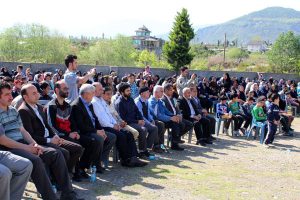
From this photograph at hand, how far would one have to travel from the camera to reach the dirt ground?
19.4ft

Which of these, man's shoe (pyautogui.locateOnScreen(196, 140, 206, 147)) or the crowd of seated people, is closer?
the crowd of seated people

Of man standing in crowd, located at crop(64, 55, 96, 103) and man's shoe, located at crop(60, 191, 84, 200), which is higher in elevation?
man standing in crowd, located at crop(64, 55, 96, 103)

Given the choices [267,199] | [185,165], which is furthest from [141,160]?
[267,199]

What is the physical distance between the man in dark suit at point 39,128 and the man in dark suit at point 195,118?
4.49m

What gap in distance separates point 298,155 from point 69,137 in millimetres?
5645

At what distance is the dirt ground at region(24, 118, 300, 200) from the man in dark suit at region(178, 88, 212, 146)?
0.52 meters

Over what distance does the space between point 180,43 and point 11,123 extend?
3572 cm

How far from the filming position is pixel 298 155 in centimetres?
941

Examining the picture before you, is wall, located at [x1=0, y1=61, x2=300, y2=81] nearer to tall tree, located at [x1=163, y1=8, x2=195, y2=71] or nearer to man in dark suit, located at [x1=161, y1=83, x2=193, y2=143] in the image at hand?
tall tree, located at [x1=163, y1=8, x2=195, y2=71]

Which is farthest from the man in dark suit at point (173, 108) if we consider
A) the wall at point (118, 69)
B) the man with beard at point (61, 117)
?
the wall at point (118, 69)

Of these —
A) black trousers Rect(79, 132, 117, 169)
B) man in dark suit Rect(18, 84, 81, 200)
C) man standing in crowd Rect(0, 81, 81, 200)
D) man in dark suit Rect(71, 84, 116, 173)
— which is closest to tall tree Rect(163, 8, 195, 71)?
man in dark suit Rect(71, 84, 116, 173)

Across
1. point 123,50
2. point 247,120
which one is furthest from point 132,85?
point 123,50

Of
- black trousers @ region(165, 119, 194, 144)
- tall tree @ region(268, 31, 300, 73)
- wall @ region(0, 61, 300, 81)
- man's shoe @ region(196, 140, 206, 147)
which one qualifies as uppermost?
tall tree @ region(268, 31, 300, 73)

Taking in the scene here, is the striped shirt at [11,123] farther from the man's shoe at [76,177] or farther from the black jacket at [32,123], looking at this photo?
the man's shoe at [76,177]
